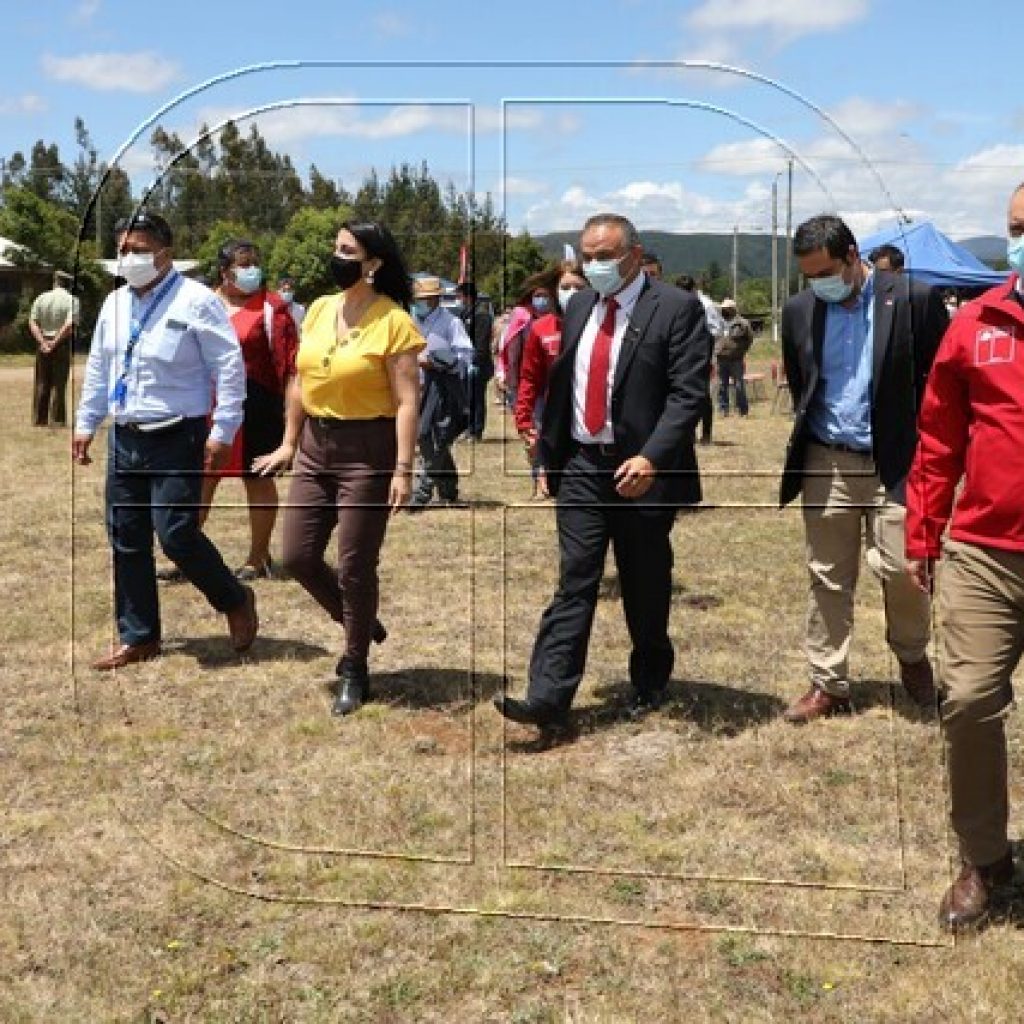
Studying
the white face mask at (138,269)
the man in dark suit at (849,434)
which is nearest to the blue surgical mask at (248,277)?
the white face mask at (138,269)

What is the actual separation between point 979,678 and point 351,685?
2.45m

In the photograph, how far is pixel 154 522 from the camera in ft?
16.4

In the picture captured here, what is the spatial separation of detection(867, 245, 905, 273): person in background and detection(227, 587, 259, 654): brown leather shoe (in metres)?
2.79

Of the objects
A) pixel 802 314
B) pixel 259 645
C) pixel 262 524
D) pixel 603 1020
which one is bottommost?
pixel 603 1020

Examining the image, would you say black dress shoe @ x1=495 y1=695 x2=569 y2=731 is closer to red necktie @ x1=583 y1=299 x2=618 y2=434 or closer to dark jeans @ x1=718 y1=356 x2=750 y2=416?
red necktie @ x1=583 y1=299 x2=618 y2=434

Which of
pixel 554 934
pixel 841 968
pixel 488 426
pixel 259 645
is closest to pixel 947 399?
pixel 841 968

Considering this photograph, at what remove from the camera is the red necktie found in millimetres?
3979

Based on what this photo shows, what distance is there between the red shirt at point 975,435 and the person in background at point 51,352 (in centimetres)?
1204

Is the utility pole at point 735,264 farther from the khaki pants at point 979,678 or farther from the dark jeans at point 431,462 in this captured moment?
the dark jeans at point 431,462

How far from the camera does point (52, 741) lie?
450 centimetres

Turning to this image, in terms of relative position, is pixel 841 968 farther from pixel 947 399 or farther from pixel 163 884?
pixel 163 884

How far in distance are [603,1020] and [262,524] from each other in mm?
2582

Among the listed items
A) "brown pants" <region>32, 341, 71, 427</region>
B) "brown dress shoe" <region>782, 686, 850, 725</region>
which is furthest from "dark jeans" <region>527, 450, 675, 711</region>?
"brown pants" <region>32, 341, 71, 427</region>

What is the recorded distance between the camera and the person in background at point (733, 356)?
3988 millimetres
